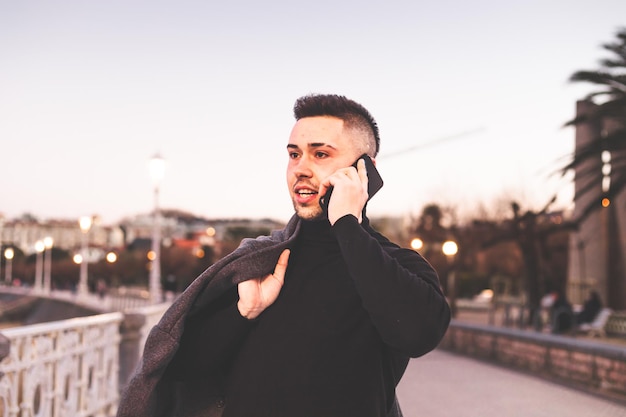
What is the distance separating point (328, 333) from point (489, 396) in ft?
25.0

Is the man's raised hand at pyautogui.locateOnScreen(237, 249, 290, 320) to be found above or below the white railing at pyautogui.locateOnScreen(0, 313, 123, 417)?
above

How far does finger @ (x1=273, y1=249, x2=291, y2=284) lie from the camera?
188 cm

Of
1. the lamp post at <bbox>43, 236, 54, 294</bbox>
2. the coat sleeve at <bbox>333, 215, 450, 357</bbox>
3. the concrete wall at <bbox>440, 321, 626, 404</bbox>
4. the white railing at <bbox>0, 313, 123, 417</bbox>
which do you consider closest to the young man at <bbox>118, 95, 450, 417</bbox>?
the coat sleeve at <bbox>333, 215, 450, 357</bbox>

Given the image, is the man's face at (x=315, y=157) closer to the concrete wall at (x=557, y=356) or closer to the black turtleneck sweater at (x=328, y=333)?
the black turtleneck sweater at (x=328, y=333)

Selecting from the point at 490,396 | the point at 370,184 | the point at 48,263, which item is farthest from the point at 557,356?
the point at 48,263

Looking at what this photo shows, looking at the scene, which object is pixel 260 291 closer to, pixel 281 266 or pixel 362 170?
pixel 281 266

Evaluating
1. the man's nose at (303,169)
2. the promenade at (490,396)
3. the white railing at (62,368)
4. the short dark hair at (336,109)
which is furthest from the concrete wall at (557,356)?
the man's nose at (303,169)

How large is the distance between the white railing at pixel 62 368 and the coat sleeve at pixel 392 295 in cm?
340

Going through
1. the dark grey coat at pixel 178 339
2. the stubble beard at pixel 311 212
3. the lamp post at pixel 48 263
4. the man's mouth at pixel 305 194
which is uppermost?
the man's mouth at pixel 305 194

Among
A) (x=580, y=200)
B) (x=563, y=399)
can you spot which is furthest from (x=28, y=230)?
(x=563, y=399)

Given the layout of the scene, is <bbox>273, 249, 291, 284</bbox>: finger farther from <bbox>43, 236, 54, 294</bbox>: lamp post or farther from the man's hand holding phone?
<bbox>43, 236, 54, 294</bbox>: lamp post

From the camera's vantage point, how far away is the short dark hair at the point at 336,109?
1.95 m

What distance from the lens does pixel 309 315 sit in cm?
182

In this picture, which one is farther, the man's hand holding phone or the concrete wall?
the concrete wall
